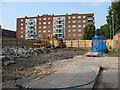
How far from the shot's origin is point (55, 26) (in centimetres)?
7762

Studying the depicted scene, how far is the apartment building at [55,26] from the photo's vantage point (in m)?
73.2

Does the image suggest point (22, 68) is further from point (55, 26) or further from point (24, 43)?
point (55, 26)

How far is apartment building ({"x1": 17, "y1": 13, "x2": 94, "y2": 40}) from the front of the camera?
73250mm

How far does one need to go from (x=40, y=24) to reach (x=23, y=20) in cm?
1328

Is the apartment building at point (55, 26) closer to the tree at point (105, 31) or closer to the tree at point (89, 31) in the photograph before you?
the tree at point (105, 31)

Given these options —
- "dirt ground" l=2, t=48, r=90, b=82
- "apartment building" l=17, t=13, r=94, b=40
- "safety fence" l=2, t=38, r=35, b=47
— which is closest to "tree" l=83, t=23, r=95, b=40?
"apartment building" l=17, t=13, r=94, b=40

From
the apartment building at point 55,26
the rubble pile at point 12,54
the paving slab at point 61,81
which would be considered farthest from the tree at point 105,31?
the paving slab at point 61,81

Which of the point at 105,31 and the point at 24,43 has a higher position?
the point at 105,31

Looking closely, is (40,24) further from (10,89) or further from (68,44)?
(10,89)

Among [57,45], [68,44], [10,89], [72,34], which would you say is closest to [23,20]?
[72,34]

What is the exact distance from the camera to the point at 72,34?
73.9 metres

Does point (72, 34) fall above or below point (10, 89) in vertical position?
above

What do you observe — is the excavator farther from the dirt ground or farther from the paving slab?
the paving slab

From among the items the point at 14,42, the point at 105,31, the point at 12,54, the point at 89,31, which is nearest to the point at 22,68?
the point at 12,54
